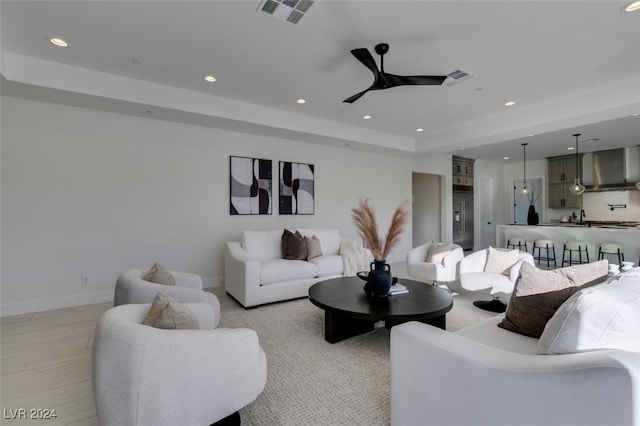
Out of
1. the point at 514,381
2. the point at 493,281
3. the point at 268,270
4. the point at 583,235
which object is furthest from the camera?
the point at 583,235

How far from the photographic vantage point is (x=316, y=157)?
5996 millimetres

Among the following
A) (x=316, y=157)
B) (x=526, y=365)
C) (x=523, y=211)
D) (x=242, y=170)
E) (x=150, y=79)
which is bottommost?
(x=526, y=365)

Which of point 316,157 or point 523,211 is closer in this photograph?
point 316,157

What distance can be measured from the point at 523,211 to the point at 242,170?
343 inches

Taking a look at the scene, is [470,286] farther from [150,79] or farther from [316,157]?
[150,79]

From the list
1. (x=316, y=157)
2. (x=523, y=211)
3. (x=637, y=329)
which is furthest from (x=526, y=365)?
(x=523, y=211)

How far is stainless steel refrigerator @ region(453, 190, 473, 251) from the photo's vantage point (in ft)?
26.9

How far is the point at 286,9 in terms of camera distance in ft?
8.11

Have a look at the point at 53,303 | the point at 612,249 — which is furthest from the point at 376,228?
the point at 612,249

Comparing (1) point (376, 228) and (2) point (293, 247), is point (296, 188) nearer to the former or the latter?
(2) point (293, 247)

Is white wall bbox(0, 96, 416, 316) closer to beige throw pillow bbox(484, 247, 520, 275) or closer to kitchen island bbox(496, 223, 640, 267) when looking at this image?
beige throw pillow bbox(484, 247, 520, 275)

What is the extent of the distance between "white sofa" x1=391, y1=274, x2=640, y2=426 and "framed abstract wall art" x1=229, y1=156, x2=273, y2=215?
407 centimetres

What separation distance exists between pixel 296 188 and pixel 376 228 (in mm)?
3388

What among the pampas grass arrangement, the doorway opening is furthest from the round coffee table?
the doorway opening
